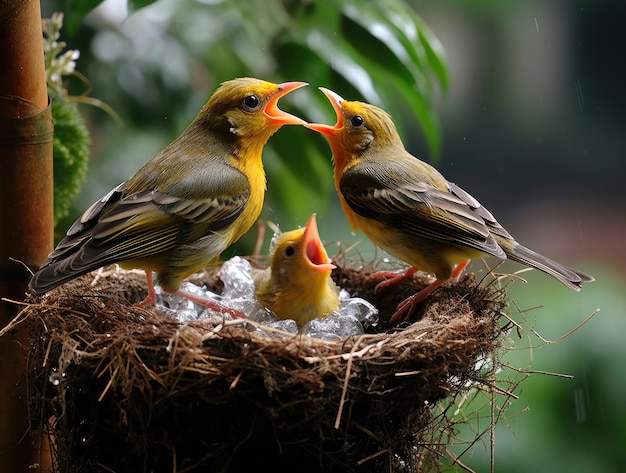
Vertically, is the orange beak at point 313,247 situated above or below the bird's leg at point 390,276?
above

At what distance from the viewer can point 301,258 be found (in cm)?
281

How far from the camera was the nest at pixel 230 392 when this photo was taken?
2.03m

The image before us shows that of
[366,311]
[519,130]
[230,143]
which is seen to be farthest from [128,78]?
[519,130]

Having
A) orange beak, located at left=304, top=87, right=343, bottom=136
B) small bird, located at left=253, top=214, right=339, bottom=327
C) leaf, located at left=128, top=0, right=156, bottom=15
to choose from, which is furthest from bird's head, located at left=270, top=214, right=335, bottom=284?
leaf, located at left=128, top=0, right=156, bottom=15

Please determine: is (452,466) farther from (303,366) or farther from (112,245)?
(112,245)

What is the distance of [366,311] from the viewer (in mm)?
2973

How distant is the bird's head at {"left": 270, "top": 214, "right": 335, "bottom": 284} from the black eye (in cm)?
44

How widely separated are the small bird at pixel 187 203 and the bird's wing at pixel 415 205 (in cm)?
34

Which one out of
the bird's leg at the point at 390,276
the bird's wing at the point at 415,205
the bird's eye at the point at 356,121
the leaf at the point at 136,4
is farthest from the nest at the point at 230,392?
the leaf at the point at 136,4

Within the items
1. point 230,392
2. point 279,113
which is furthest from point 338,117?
point 230,392

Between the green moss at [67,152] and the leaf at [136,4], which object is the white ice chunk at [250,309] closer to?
the green moss at [67,152]

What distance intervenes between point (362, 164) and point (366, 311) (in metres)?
0.54

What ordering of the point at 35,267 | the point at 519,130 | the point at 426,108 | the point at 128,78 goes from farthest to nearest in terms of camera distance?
the point at 519,130, the point at 128,78, the point at 426,108, the point at 35,267

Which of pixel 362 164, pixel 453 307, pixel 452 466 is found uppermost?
pixel 362 164
